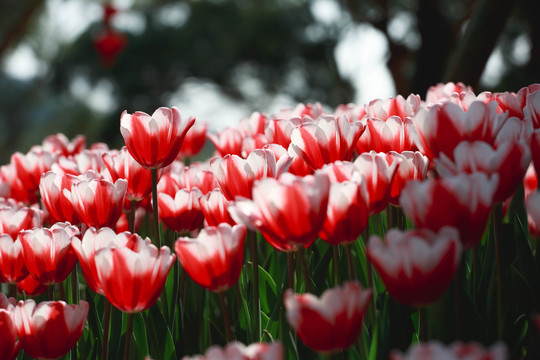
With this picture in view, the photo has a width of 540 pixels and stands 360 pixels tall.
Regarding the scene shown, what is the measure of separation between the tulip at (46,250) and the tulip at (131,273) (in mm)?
204

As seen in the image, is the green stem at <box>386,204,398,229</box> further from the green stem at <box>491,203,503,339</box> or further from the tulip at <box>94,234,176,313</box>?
the tulip at <box>94,234,176,313</box>

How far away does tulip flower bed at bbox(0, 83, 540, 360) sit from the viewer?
82cm

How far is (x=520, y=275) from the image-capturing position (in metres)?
1.10

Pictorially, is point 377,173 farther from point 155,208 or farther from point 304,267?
point 155,208

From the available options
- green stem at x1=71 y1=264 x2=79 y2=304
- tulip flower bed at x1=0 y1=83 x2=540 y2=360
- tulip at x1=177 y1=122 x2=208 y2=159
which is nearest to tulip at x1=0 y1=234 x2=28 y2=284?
tulip flower bed at x1=0 y1=83 x2=540 y2=360

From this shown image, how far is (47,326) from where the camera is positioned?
3.40 ft

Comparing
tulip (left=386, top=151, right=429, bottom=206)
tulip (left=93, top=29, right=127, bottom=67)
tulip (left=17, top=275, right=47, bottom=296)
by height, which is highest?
tulip (left=93, top=29, right=127, bottom=67)

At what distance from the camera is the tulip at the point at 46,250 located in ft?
3.92

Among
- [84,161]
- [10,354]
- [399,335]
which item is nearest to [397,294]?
[399,335]

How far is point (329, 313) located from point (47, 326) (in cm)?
52

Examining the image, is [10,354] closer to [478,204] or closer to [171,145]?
[171,145]

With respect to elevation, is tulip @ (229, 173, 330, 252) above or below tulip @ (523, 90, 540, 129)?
below

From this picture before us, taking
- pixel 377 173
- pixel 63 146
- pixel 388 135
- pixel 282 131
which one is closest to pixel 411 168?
pixel 377 173

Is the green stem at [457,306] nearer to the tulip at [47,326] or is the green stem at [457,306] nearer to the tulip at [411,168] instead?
the tulip at [411,168]
